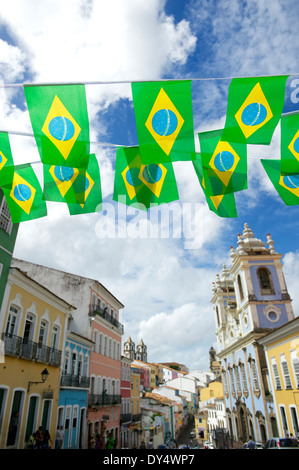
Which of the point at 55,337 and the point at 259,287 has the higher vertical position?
the point at 259,287

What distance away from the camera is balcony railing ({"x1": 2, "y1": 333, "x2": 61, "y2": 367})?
12373 mm

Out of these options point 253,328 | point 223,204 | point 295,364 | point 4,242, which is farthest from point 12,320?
point 253,328

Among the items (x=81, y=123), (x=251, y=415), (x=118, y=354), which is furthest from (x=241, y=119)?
(x=251, y=415)

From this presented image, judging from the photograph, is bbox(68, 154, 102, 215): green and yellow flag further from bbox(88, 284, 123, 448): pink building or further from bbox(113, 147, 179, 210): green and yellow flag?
bbox(88, 284, 123, 448): pink building

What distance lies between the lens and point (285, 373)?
22.0 m

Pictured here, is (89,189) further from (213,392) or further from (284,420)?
(213,392)

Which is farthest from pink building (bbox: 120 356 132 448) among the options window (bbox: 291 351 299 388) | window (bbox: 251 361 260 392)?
window (bbox: 291 351 299 388)

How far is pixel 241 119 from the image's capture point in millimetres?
5527

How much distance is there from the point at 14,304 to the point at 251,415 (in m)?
27.6

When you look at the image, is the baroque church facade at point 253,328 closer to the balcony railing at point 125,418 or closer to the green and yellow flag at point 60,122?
the balcony railing at point 125,418

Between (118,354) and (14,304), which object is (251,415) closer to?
(118,354)

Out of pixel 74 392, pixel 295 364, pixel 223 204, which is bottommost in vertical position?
pixel 74 392

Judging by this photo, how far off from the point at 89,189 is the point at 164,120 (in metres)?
2.14

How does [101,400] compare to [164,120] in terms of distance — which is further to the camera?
[101,400]
